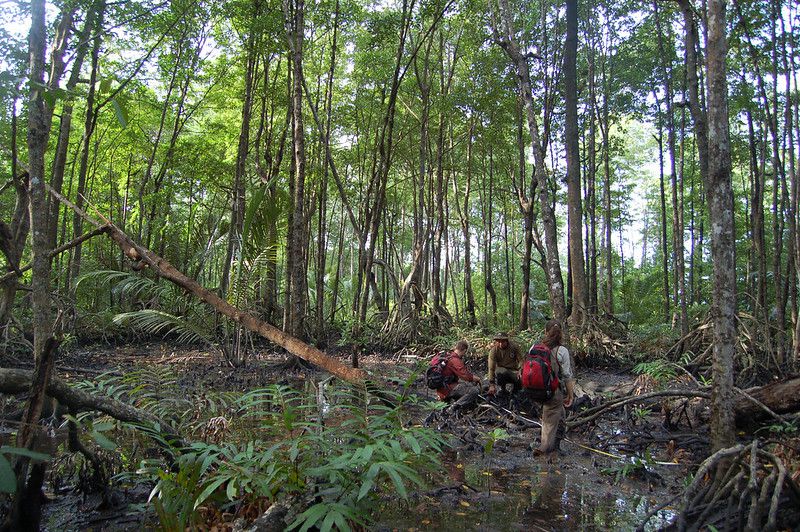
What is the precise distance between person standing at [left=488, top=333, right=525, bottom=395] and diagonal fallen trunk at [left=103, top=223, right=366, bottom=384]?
424cm

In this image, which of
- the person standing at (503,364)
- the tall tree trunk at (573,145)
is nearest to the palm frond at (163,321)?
the person standing at (503,364)

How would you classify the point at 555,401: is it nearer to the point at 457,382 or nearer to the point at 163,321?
the point at 457,382

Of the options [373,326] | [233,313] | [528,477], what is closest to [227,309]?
[233,313]

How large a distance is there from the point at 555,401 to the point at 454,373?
1949 millimetres

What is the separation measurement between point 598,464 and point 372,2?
1618 cm

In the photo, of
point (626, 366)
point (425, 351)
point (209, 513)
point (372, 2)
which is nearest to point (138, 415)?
point (209, 513)

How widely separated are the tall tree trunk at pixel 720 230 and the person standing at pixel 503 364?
347cm

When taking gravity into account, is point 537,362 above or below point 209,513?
above

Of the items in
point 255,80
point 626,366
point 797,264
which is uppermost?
point 255,80

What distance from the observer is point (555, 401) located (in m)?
5.74

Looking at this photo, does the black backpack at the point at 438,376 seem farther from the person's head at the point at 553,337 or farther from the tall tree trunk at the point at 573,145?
the tall tree trunk at the point at 573,145

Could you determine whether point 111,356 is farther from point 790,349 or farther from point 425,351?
point 790,349

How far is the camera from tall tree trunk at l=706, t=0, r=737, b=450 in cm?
399

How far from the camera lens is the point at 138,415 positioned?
135 inches
